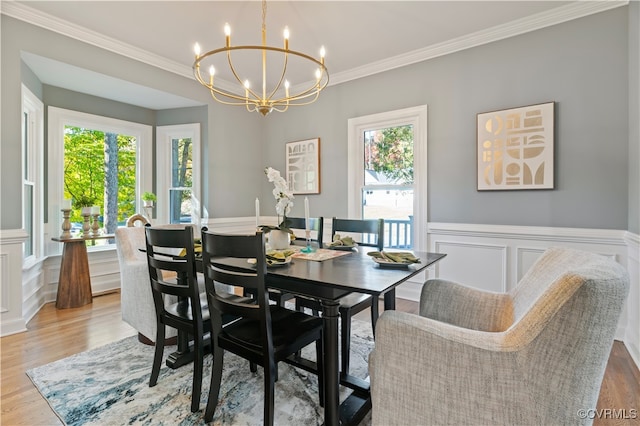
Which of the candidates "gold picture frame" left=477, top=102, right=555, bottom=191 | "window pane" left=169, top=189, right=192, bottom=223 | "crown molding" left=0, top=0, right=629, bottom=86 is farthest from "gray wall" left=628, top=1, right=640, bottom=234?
"window pane" left=169, top=189, right=192, bottom=223

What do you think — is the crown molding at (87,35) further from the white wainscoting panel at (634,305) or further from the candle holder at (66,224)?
the white wainscoting panel at (634,305)

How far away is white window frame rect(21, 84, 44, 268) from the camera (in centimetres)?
324

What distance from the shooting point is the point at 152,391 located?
1.91 metres

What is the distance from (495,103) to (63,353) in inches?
164

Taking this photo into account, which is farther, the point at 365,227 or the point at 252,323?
the point at 365,227

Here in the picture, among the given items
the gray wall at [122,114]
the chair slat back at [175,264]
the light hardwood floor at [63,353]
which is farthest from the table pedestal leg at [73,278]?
the chair slat back at [175,264]

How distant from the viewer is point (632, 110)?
241 centimetres

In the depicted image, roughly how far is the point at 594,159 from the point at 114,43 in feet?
14.8

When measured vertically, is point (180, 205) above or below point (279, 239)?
above

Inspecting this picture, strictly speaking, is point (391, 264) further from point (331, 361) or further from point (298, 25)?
point (298, 25)

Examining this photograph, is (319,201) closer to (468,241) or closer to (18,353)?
(468,241)

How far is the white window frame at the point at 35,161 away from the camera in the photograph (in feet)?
10.6

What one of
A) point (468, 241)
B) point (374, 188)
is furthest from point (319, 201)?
point (468, 241)

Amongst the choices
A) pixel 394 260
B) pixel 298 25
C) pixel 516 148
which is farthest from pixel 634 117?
pixel 298 25
